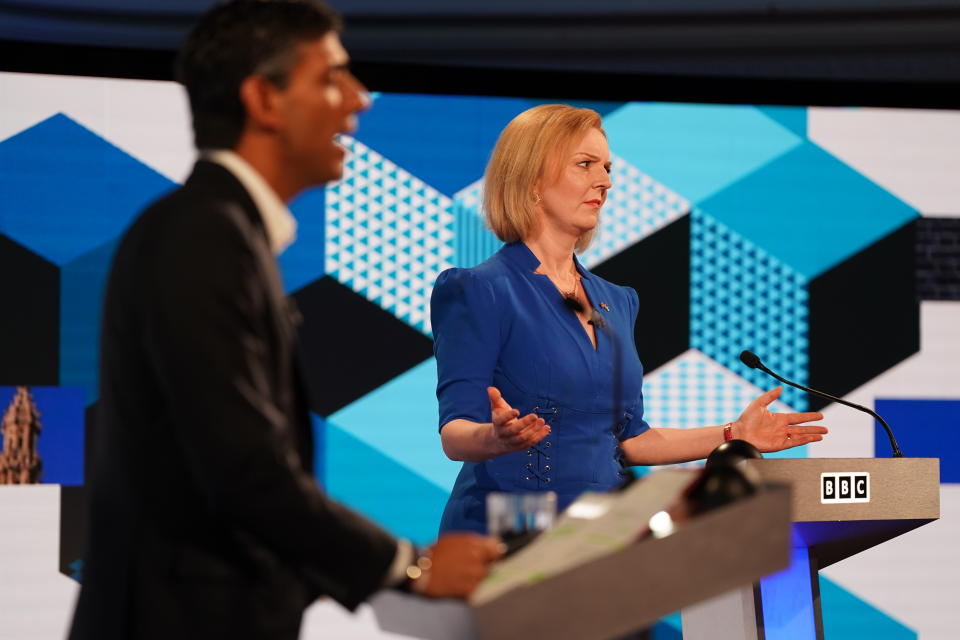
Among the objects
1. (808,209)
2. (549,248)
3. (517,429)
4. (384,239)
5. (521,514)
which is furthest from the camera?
(808,209)

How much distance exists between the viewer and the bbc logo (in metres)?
2.32

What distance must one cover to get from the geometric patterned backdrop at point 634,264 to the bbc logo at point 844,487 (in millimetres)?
2312

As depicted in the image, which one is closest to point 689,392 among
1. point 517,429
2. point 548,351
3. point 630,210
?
point 630,210

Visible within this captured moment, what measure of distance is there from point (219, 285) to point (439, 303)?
4.46 ft

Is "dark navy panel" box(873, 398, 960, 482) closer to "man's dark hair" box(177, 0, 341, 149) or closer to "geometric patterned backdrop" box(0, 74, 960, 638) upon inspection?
"geometric patterned backdrop" box(0, 74, 960, 638)

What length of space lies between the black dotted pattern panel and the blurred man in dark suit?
417 centimetres

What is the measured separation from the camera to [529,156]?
2.61 metres

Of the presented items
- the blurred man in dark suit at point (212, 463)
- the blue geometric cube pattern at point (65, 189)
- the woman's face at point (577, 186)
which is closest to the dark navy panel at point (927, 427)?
the woman's face at point (577, 186)

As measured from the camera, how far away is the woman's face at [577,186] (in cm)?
259

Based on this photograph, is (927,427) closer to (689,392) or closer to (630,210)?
(689,392)

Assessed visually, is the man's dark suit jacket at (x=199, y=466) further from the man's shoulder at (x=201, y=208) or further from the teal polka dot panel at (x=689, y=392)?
the teal polka dot panel at (x=689, y=392)

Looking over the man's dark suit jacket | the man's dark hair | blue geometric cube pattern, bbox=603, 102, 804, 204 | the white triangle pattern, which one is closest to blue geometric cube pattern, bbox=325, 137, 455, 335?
the white triangle pattern

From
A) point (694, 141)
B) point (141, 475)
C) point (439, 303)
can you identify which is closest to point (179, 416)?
point (141, 475)

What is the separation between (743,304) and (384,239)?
1.55 m
